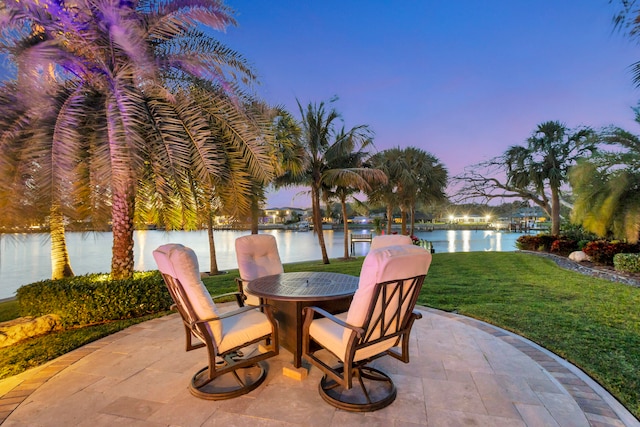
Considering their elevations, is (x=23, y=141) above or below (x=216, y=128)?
below

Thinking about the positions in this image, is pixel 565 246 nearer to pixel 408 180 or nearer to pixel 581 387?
pixel 408 180

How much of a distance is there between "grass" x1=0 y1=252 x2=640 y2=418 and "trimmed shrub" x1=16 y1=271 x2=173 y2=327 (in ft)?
0.82

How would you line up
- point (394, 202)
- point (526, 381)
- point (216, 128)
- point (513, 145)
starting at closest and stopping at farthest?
point (526, 381)
point (216, 128)
point (513, 145)
point (394, 202)

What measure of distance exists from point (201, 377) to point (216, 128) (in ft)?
11.9

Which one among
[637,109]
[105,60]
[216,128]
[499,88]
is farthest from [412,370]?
[499,88]

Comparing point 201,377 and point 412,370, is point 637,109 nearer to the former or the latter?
point 412,370

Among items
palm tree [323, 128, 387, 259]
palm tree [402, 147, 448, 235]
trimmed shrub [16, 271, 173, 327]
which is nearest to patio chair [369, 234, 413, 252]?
trimmed shrub [16, 271, 173, 327]

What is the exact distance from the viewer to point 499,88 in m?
21.1

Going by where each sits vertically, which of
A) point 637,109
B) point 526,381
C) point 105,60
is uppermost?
point 637,109

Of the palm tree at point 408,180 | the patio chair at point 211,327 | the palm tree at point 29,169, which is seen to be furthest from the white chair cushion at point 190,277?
the palm tree at point 408,180

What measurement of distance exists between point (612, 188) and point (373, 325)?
9.94 metres

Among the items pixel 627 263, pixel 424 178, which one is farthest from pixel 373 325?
pixel 424 178

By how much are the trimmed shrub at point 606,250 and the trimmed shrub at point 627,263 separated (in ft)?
2.84

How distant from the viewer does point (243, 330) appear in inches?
98.3
